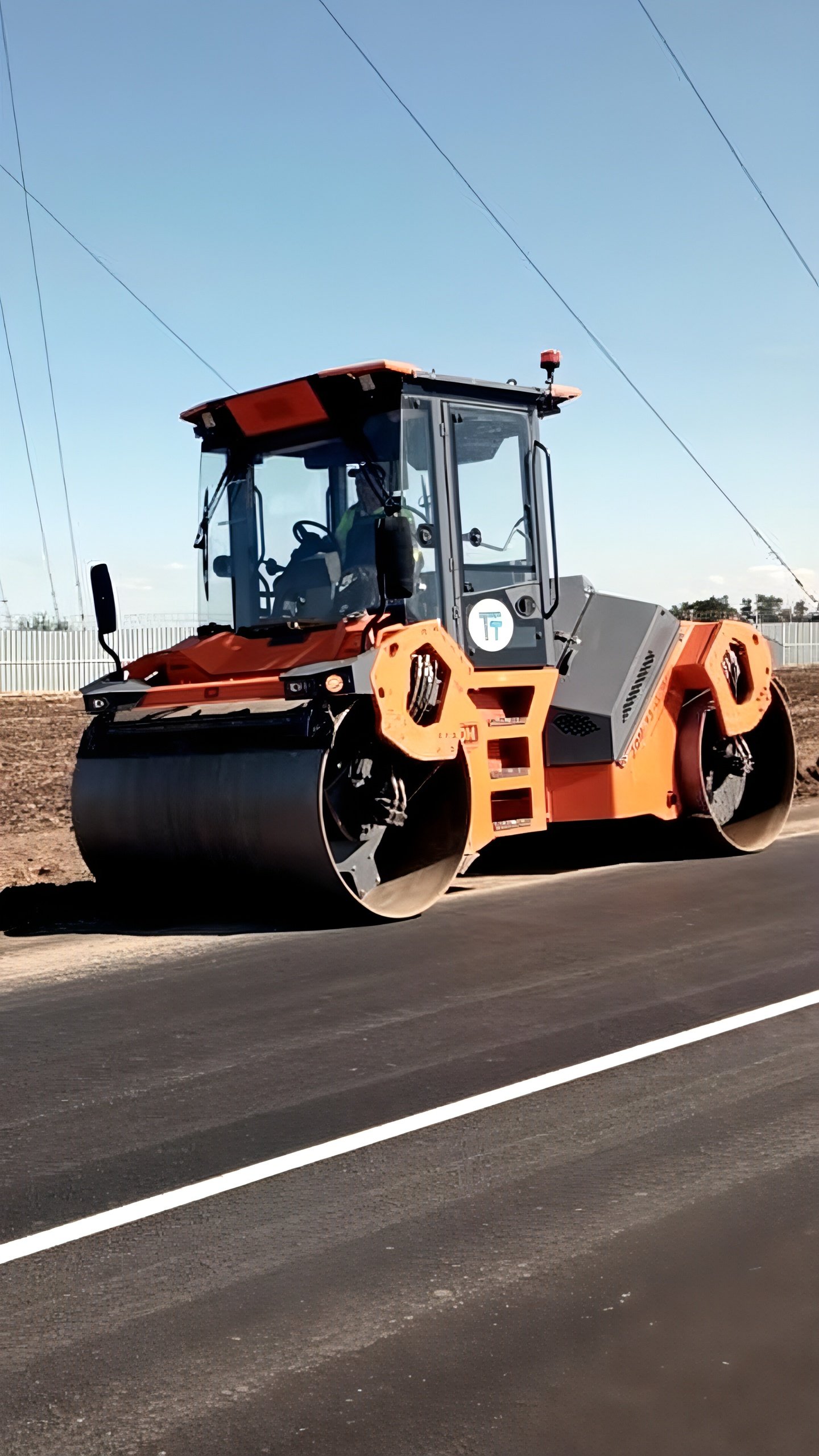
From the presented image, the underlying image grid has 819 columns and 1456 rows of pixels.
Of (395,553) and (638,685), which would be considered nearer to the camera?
(395,553)

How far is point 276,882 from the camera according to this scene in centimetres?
816

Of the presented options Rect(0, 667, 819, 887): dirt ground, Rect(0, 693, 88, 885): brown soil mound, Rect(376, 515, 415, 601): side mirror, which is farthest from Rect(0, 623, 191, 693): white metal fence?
Rect(376, 515, 415, 601): side mirror

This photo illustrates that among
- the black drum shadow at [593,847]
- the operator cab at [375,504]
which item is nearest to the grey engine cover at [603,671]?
the operator cab at [375,504]

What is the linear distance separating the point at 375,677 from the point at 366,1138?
3783 millimetres

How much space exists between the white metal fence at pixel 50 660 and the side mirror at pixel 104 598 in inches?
1440

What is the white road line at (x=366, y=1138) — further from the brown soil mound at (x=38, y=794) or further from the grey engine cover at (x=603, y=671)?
the brown soil mound at (x=38, y=794)

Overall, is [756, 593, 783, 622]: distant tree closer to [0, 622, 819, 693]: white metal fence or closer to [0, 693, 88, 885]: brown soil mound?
[0, 622, 819, 693]: white metal fence

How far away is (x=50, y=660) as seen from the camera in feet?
157

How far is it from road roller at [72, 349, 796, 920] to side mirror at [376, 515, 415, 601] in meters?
0.01

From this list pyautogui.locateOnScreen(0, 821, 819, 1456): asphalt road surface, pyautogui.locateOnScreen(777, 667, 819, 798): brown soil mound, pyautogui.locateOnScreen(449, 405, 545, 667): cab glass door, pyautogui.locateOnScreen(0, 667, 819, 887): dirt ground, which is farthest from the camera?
pyautogui.locateOnScreen(777, 667, 819, 798): brown soil mound

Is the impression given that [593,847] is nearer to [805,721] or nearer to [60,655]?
[805,721]

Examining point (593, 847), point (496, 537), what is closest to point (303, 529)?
point (496, 537)

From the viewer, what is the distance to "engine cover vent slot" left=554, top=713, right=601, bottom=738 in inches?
385

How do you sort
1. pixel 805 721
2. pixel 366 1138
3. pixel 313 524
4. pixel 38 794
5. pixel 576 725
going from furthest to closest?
pixel 805 721 < pixel 38 794 < pixel 576 725 < pixel 313 524 < pixel 366 1138
